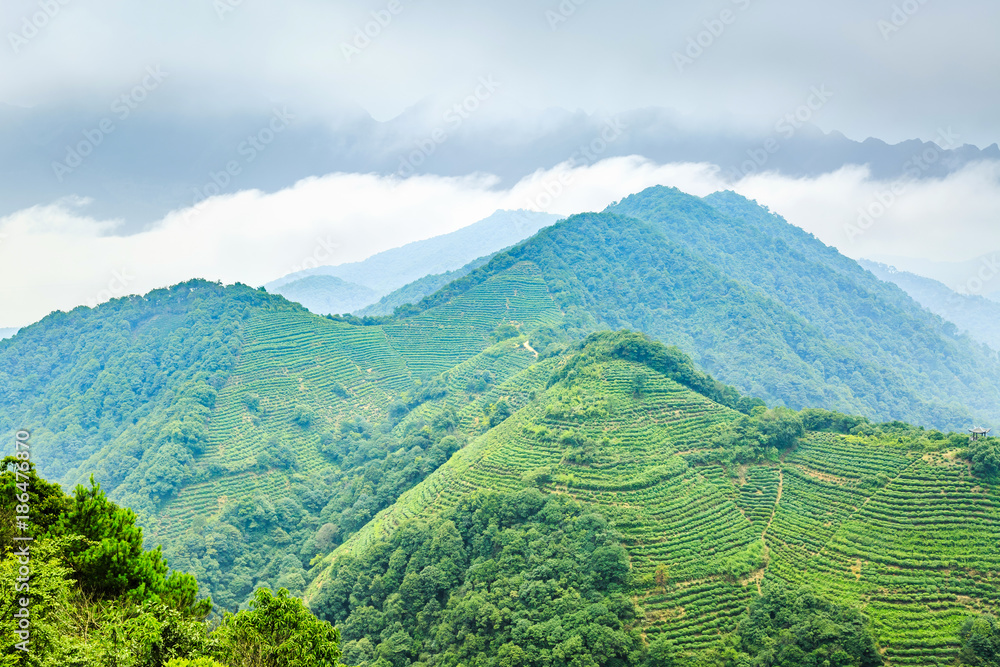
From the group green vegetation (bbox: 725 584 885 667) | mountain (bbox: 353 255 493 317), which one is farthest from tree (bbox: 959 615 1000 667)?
Answer: mountain (bbox: 353 255 493 317)

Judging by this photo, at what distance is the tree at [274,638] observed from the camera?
1253 centimetres

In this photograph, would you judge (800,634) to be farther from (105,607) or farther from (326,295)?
(326,295)

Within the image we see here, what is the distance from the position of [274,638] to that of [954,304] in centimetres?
21737

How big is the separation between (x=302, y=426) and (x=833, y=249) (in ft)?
401

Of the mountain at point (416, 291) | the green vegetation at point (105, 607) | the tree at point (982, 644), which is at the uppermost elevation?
the mountain at point (416, 291)

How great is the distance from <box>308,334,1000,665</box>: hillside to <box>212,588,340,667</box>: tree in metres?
12.8

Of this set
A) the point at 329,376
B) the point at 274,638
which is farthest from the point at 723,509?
the point at 329,376

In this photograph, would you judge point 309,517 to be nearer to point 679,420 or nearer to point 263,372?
→ point 263,372

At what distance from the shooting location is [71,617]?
1144 cm

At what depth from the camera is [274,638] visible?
43.6 ft

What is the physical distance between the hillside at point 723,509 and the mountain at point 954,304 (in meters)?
165

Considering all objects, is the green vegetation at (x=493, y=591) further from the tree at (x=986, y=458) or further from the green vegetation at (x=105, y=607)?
the tree at (x=986, y=458)

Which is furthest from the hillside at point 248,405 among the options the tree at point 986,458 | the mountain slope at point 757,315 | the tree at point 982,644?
the tree at point 982,644

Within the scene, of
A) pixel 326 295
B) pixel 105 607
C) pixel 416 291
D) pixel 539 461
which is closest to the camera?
pixel 105 607
